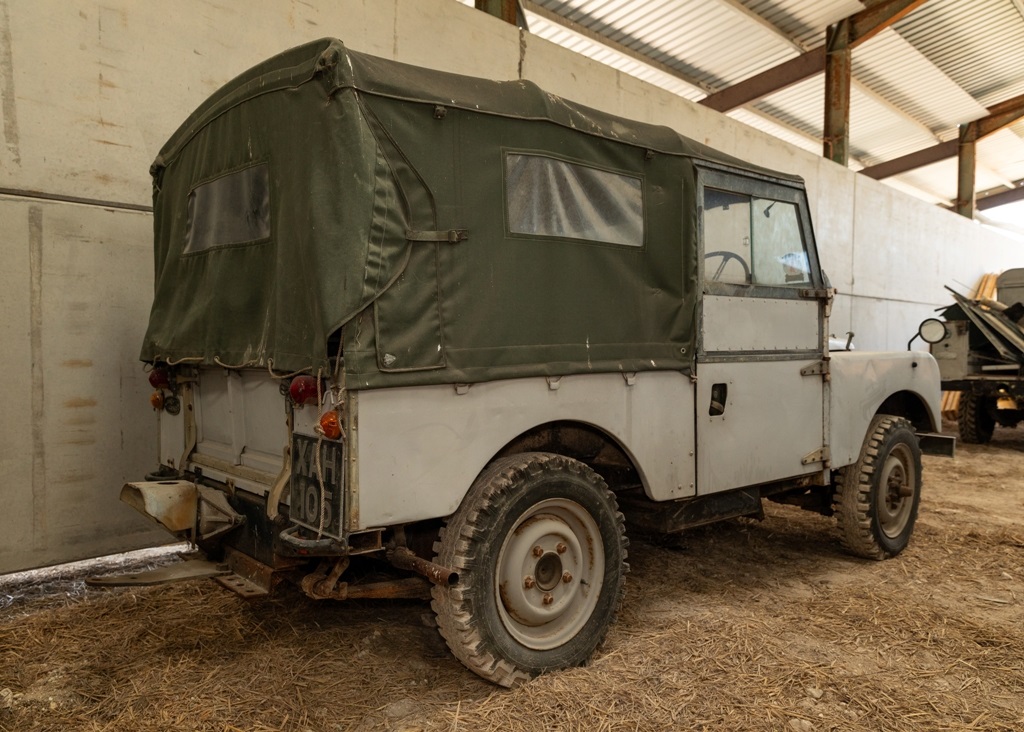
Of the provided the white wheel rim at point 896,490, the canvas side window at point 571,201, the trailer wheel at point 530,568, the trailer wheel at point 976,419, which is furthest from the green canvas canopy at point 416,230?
the trailer wheel at point 976,419

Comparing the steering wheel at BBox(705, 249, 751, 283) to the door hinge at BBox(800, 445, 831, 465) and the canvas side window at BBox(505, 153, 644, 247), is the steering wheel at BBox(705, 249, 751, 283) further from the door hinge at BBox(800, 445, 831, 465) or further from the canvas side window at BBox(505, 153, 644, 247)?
the door hinge at BBox(800, 445, 831, 465)

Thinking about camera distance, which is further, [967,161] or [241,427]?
[967,161]

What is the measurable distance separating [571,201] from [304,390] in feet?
4.87

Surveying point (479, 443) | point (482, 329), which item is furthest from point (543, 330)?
point (479, 443)

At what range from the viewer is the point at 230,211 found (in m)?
3.24

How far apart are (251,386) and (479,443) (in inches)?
46.5

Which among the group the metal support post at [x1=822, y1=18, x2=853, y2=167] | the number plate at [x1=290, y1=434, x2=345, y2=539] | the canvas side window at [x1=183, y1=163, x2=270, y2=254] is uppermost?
the metal support post at [x1=822, y1=18, x2=853, y2=167]

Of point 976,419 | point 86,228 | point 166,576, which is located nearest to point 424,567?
point 166,576

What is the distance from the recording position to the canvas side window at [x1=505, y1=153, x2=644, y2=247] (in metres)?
3.06

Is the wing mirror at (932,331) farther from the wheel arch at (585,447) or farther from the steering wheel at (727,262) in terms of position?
the wheel arch at (585,447)

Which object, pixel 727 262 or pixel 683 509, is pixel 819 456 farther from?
pixel 727 262

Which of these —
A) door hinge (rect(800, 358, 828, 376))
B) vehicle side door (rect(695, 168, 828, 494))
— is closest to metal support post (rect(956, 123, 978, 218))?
vehicle side door (rect(695, 168, 828, 494))

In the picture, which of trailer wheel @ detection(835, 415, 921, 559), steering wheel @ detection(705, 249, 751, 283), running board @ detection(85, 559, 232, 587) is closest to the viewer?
running board @ detection(85, 559, 232, 587)

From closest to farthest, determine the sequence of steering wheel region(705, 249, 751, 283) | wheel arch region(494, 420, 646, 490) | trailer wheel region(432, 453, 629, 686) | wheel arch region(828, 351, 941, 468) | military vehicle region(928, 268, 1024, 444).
Result: 1. trailer wheel region(432, 453, 629, 686)
2. wheel arch region(494, 420, 646, 490)
3. steering wheel region(705, 249, 751, 283)
4. wheel arch region(828, 351, 941, 468)
5. military vehicle region(928, 268, 1024, 444)
